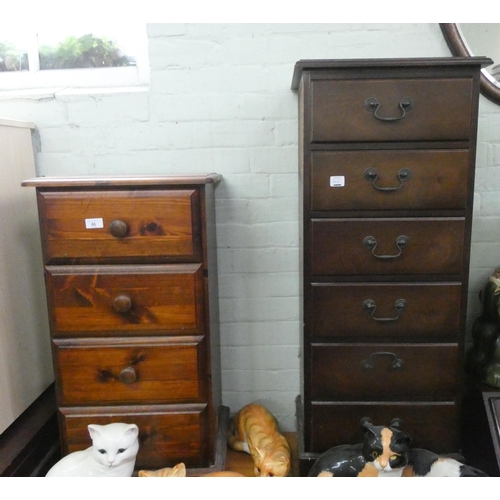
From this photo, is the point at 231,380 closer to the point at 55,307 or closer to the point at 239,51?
the point at 55,307

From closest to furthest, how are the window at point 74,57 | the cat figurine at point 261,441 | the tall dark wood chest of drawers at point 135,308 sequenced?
1. the tall dark wood chest of drawers at point 135,308
2. the cat figurine at point 261,441
3. the window at point 74,57

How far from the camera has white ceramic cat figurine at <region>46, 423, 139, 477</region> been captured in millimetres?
1134

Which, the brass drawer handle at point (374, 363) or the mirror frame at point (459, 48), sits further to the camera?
the mirror frame at point (459, 48)

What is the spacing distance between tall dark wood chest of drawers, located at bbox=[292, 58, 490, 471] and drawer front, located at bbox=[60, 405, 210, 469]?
0.31m

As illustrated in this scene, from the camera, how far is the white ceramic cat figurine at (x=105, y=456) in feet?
3.72

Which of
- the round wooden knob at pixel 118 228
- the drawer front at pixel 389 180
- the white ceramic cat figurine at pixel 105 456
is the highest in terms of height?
the drawer front at pixel 389 180

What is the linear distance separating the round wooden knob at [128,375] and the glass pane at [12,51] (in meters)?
1.13

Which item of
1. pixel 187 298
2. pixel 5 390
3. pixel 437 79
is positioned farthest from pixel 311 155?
pixel 5 390

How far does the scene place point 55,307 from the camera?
1.22 m

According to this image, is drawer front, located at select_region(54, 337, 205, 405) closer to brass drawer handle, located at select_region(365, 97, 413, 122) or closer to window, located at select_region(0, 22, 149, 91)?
brass drawer handle, located at select_region(365, 97, 413, 122)

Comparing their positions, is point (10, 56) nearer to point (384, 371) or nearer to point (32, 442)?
point (32, 442)

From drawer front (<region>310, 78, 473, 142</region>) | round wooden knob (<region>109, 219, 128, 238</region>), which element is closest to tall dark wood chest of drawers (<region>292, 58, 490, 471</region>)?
drawer front (<region>310, 78, 473, 142</region>)

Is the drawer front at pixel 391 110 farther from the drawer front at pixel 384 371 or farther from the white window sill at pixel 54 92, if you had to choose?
the white window sill at pixel 54 92

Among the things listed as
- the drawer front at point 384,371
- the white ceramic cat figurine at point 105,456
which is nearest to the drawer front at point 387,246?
the drawer front at point 384,371
